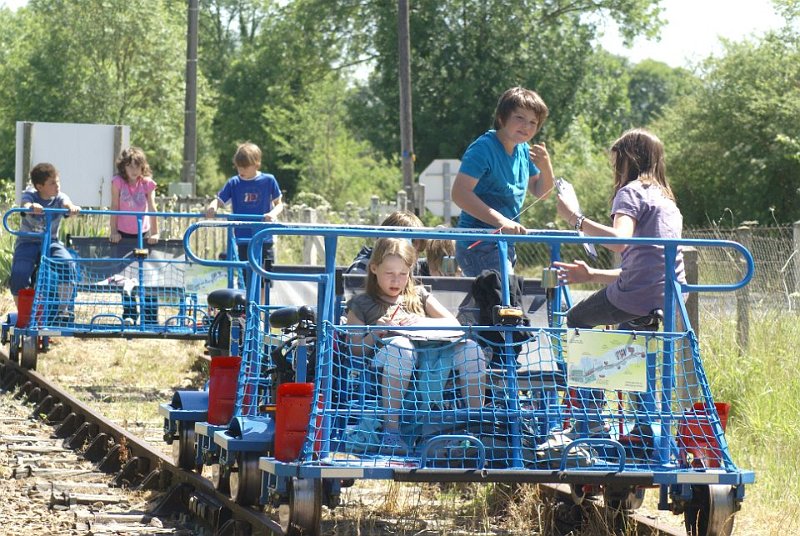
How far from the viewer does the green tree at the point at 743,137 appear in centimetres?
3453

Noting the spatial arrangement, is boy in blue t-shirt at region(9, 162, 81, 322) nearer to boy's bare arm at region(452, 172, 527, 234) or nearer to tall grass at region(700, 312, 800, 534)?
tall grass at region(700, 312, 800, 534)

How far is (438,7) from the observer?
50.2 metres

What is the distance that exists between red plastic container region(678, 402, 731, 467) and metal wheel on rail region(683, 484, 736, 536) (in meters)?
0.12

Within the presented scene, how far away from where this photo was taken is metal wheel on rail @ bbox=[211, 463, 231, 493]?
6.86 meters

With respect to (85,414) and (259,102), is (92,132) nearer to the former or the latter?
(85,414)

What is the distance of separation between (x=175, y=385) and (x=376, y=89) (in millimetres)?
40902

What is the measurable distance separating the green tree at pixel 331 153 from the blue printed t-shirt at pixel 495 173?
46270mm

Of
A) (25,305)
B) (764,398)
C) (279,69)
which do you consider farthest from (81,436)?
(279,69)

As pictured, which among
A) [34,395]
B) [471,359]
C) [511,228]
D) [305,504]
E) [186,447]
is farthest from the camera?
[34,395]

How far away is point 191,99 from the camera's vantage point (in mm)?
29016

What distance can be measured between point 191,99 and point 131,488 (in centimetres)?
2170

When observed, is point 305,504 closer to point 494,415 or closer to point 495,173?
point 494,415

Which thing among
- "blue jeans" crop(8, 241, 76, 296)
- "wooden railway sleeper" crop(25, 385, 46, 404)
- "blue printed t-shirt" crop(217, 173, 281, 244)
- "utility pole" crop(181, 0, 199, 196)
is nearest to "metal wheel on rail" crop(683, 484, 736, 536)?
"wooden railway sleeper" crop(25, 385, 46, 404)

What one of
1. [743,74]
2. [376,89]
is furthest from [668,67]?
[743,74]
